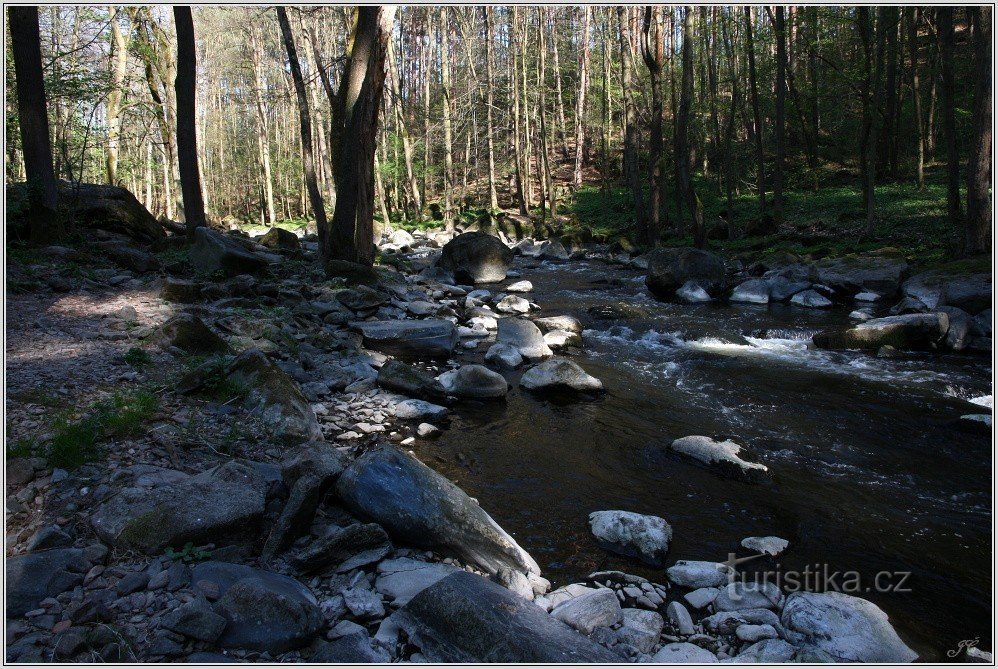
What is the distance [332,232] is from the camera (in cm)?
1148

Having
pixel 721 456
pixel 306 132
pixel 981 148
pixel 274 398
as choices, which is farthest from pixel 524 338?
pixel 981 148

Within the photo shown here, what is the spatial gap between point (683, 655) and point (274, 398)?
3628mm

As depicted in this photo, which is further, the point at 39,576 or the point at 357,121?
the point at 357,121

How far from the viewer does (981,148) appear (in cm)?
1080

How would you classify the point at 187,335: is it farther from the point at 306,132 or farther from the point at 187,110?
the point at 306,132

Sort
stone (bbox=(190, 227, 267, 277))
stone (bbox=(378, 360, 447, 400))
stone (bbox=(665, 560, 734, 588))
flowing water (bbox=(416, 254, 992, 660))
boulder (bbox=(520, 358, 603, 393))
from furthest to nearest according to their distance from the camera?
stone (bbox=(190, 227, 267, 277)), boulder (bbox=(520, 358, 603, 393)), stone (bbox=(378, 360, 447, 400)), flowing water (bbox=(416, 254, 992, 660)), stone (bbox=(665, 560, 734, 588))

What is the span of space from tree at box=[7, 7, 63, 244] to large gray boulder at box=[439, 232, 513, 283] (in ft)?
29.1

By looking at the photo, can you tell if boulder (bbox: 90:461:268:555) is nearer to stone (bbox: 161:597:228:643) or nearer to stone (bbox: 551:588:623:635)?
stone (bbox: 161:597:228:643)

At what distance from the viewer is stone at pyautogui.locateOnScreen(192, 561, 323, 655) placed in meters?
2.53

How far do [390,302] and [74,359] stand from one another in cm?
580

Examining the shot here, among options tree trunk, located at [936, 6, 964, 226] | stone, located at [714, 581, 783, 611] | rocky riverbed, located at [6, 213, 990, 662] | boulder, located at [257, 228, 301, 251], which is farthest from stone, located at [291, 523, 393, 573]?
tree trunk, located at [936, 6, 964, 226]

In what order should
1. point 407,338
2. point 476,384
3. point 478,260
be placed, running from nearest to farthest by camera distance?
point 476,384 < point 407,338 < point 478,260

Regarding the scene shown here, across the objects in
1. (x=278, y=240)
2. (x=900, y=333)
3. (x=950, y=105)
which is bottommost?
(x=900, y=333)

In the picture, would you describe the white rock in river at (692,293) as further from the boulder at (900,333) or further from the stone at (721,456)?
the stone at (721,456)
